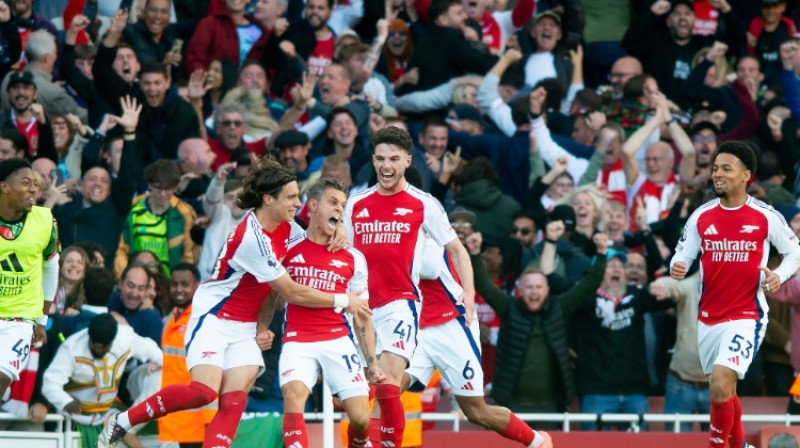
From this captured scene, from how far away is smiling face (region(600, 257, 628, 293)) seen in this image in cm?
1738

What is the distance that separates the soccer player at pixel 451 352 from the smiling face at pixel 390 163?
2.17ft

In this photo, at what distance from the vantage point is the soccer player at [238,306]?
13258 millimetres

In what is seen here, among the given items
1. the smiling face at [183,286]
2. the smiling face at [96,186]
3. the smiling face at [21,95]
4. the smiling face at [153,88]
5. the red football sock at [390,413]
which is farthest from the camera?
the smiling face at [153,88]

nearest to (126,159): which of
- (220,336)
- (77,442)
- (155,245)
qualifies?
(155,245)

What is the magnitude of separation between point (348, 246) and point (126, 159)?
19.2ft

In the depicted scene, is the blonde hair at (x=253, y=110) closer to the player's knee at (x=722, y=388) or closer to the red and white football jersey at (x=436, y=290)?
the red and white football jersey at (x=436, y=290)

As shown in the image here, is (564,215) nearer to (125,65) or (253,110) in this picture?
(253,110)

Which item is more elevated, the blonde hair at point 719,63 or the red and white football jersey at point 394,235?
the blonde hair at point 719,63

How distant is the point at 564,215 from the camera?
18.0m

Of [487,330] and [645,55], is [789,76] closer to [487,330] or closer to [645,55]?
[645,55]

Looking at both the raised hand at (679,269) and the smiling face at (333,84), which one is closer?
the raised hand at (679,269)

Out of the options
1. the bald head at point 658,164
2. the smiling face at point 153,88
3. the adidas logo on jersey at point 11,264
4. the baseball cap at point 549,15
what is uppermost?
the baseball cap at point 549,15

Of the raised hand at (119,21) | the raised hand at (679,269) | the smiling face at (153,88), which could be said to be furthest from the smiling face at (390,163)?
the raised hand at (119,21)

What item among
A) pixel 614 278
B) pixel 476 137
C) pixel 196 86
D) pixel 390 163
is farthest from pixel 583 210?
pixel 390 163
